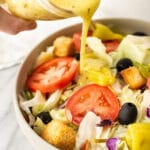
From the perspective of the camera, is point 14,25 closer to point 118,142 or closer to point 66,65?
point 66,65

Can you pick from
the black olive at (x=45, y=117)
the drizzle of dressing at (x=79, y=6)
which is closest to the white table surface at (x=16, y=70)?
the black olive at (x=45, y=117)

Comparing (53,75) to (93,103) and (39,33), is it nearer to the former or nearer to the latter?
(93,103)

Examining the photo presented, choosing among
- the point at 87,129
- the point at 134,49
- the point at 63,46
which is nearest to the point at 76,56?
the point at 63,46

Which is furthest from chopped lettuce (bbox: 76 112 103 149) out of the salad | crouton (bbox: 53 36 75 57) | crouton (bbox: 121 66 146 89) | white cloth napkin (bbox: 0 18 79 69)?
white cloth napkin (bbox: 0 18 79 69)

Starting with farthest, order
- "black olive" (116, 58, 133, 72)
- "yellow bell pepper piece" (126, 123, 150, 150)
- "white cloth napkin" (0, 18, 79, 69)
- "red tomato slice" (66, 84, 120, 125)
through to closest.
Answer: "white cloth napkin" (0, 18, 79, 69)
"black olive" (116, 58, 133, 72)
"red tomato slice" (66, 84, 120, 125)
"yellow bell pepper piece" (126, 123, 150, 150)

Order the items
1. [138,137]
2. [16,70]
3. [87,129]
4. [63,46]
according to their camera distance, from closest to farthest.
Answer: [138,137], [87,129], [63,46], [16,70]

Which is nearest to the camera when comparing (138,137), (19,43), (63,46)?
(138,137)

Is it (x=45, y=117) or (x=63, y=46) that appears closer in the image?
(x=45, y=117)

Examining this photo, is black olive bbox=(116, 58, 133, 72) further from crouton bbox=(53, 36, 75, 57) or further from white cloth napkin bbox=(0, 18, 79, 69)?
white cloth napkin bbox=(0, 18, 79, 69)
